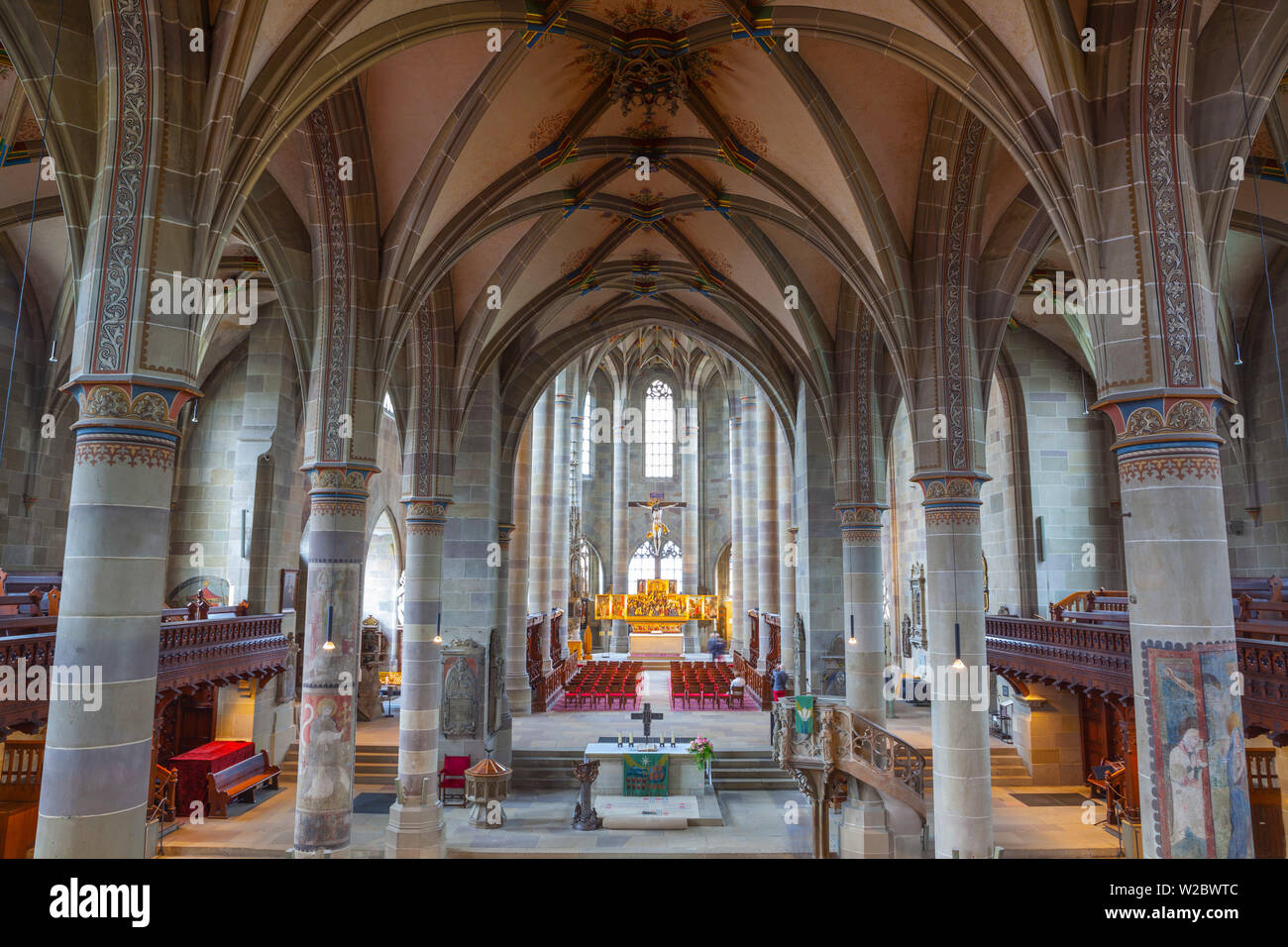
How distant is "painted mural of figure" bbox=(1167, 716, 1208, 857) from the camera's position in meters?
5.83

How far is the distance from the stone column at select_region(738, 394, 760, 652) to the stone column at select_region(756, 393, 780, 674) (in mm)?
1356

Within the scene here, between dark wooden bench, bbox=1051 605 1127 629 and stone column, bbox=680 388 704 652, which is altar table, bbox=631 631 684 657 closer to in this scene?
stone column, bbox=680 388 704 652

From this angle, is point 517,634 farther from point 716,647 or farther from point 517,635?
point 716,647

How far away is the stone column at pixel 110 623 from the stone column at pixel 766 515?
22048 millimetres

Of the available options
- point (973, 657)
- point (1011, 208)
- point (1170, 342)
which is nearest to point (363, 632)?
point (973, 657)

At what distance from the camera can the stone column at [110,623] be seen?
553 centimetres

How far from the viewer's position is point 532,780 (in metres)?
17.4

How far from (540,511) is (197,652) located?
50.4 ft

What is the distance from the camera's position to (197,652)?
43.5 feet

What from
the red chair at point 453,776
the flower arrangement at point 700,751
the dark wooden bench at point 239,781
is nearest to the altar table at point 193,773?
the dark wooden bench at point 239,781

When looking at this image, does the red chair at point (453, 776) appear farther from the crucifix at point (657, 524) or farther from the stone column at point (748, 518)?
the crucifix at point (657, 524)

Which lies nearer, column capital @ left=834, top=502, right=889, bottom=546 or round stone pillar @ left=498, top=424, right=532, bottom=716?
column capital @ left=834, top=502, right=889, bottom=546

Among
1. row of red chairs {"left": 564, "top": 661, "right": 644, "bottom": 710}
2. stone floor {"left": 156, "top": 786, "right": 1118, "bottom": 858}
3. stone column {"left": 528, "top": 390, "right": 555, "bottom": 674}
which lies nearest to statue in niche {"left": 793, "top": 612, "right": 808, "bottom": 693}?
stone floor {"left": 156, "top": 786, "right": 1118, "bottom": 858}
